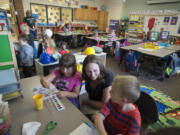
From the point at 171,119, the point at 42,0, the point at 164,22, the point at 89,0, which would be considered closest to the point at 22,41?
the point at 171,119

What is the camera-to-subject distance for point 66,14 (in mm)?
7574

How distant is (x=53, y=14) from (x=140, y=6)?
200 inches

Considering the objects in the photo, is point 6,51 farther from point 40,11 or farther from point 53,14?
point 53,14

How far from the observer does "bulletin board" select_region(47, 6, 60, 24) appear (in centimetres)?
694

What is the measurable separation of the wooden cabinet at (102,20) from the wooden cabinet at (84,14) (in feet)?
1.16

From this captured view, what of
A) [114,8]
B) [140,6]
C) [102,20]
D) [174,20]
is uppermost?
[114,8]

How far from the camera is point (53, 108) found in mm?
947

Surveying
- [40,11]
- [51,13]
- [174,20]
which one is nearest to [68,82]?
[174,20]

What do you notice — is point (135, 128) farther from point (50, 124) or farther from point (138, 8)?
point (138, 8)

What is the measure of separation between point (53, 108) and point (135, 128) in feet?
2.02

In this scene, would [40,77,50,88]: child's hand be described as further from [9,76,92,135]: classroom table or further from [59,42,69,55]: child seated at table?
[59,42,69,55]: child seated at table

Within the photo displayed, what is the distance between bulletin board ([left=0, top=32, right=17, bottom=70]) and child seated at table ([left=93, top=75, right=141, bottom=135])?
101cm

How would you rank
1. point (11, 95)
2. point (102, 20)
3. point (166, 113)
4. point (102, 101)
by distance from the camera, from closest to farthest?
point (11, 95) < point (102, 101) < point (166, 113) < point (102, 20)

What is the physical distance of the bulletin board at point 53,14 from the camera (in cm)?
694
